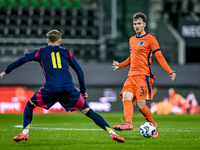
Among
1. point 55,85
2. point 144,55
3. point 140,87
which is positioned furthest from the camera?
point 144,55

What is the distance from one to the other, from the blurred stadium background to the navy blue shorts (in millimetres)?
8456

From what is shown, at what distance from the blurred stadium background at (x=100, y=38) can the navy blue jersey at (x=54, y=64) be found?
8445 millimetres

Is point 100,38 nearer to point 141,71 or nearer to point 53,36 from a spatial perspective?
point 141,71

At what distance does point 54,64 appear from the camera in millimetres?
5109

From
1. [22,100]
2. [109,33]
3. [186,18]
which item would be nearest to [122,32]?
[109,33]

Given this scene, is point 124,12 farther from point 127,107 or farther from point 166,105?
point 127,107

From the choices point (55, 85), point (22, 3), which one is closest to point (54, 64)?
point (55, 85)

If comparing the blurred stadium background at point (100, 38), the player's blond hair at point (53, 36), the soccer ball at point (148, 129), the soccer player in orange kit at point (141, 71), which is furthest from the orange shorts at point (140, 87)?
the blurred stadium background at point (100, 38)

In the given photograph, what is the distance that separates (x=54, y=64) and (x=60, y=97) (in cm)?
43

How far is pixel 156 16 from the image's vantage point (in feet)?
58.2

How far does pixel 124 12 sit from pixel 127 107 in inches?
354

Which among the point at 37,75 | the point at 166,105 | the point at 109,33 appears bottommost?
the point at 166,105

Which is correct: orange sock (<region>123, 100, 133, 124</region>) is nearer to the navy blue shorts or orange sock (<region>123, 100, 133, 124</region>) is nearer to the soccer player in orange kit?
the soccer player in orange kit

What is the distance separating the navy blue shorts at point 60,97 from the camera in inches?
199
